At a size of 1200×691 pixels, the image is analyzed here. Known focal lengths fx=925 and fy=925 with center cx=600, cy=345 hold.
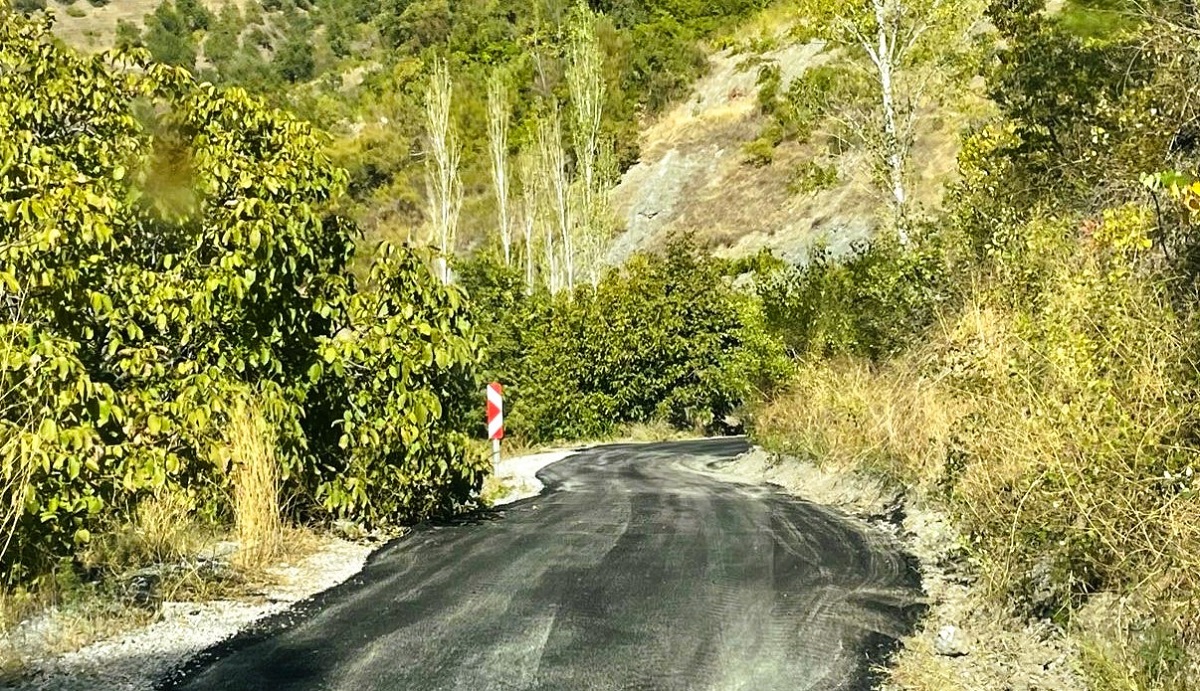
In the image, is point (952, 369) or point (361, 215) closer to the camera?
point (952, 369)

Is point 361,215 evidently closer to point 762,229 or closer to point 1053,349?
point 762,229

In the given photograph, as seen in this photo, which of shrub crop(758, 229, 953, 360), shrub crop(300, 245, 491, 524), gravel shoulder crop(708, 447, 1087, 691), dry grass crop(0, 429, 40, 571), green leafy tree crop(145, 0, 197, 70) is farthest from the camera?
green leafy tree crop(145, 0, 197, 70)

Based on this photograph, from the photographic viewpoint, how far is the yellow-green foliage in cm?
457

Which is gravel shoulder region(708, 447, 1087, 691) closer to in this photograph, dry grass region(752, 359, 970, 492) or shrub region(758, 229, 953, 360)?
dry grass region(752, 359, 970, 492)

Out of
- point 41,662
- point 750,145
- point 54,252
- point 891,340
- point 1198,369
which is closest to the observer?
point 41,662

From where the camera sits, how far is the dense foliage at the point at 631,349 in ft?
107

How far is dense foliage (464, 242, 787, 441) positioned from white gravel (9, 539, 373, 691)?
82.3ft

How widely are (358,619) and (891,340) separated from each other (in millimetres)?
10608

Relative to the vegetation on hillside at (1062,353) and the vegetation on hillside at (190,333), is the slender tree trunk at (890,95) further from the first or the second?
the vegetation on hillside at (190,333)

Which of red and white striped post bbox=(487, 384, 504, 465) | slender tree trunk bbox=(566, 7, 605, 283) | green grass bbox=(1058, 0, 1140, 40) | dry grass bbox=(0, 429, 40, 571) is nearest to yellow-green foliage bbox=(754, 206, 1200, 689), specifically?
green grass bbox=(1058, 0, 1140, 40)

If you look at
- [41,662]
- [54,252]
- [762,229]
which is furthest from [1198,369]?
[762,229]

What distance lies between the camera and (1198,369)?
562 centimetres

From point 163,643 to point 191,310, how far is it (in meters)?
3.40

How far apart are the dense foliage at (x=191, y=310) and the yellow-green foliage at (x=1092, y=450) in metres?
4.76
